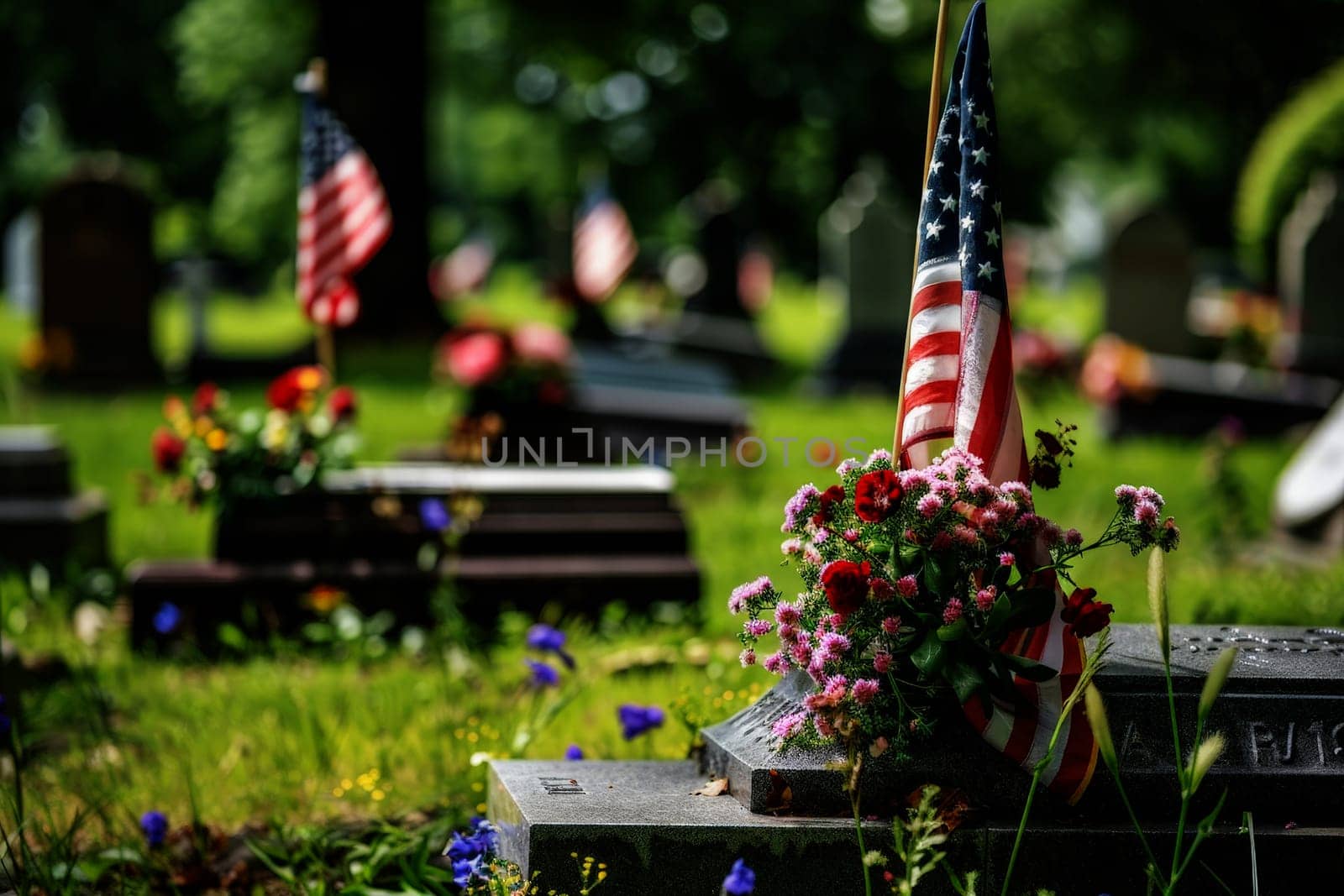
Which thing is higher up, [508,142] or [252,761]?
[508,142]

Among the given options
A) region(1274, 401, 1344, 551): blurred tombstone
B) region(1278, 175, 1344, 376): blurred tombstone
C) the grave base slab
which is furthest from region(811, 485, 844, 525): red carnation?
region(1278, 175, 1344, 376): blurred tombstone

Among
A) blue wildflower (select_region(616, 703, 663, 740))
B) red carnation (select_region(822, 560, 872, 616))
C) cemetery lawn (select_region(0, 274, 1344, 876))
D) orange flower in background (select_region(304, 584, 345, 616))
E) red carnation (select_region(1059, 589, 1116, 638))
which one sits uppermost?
red carnation (select_region(822, 560, 872, 616))

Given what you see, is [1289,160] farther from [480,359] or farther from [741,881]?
[741,881]

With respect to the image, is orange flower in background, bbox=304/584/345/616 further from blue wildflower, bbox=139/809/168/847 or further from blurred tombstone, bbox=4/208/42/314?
blurred tombstone, bbox=4/208/42/314

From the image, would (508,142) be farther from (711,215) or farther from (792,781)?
(792,781)

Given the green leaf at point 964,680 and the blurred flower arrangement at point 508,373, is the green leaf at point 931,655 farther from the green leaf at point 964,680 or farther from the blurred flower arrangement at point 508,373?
the blurred flower arrangement at point 508,373

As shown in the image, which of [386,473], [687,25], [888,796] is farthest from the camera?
[687,25]

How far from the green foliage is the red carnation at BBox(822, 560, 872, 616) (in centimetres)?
1591

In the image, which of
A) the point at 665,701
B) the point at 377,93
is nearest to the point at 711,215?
the point at 377,93

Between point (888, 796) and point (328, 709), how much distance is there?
2.40 m

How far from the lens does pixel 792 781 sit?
332cm

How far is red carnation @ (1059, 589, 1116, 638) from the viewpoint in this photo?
Result: 3.28 m

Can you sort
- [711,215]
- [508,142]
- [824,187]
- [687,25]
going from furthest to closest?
[508,142]
[824,187]
[711,215]
[687,25]

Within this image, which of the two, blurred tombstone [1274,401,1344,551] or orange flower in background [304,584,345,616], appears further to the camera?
blurred tombstone [1274,401,1344,551]
